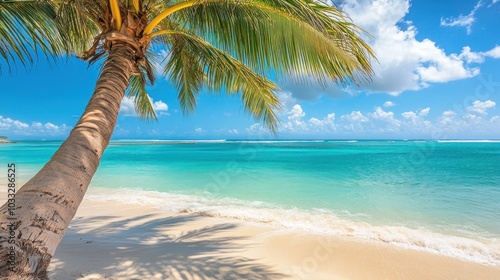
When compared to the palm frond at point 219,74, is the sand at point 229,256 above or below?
below

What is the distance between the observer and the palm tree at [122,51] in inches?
55.9

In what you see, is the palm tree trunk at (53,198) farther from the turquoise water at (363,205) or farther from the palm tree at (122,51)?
the turquoise water at (363,205)

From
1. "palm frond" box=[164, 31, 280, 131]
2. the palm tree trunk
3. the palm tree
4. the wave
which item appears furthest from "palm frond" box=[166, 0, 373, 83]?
the wave

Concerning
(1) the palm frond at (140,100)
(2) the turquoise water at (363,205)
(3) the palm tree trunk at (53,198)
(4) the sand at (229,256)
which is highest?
(1) the palm frond at (140,100)

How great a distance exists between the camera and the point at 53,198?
1.52 m

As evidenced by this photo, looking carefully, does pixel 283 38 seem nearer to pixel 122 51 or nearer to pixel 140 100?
pixel 122 51

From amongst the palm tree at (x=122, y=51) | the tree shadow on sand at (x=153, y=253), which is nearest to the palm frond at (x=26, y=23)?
the palm tree at (x=122, y=51)

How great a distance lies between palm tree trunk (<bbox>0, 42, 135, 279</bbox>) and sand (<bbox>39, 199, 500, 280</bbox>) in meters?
1.76

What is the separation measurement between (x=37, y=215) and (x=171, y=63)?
4869 mm

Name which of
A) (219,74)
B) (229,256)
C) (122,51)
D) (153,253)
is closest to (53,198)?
(122,51)

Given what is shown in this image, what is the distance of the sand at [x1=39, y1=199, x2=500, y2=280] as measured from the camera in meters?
3.30

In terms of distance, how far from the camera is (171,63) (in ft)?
19.2

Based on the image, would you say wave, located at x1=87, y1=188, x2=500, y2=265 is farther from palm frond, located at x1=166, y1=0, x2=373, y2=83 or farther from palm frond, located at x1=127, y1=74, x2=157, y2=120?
palm frond, located at x1=166, y1=0, x2=373, y2=83

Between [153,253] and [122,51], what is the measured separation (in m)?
2.62
